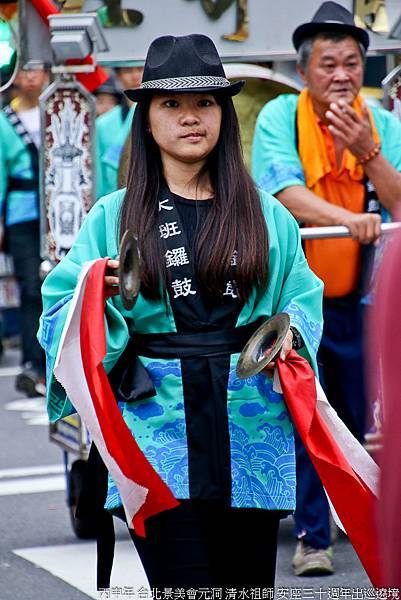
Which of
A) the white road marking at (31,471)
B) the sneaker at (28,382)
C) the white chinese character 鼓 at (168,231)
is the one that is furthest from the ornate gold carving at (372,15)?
the sneaker at (28,382)

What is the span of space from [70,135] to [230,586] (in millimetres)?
2842

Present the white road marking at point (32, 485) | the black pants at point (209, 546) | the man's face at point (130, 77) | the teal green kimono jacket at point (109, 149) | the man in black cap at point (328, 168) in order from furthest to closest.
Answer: the man's face at point (130, 77) → the white road marking at point (32, 485) → the teal green kimono jacket at point (109, 149) → the man in black cap at point (328, 168) → the black pants at point (209, 546)

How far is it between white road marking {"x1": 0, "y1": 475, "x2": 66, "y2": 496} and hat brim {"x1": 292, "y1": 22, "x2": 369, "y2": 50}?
285 cm

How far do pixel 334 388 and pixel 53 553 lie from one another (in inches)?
55.2

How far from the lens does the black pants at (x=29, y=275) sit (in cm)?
1014

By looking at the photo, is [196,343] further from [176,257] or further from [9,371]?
[9,371]

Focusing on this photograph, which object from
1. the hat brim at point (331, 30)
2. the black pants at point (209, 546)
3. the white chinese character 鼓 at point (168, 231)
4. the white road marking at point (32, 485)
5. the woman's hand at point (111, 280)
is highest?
the hat brim at point (331, 30)

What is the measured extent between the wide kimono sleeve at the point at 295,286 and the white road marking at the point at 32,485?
3.70m

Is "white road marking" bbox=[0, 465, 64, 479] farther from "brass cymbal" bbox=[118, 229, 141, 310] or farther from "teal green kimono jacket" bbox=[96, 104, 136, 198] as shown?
"brass cymbal" bbox=[118, 229, 141, 310]

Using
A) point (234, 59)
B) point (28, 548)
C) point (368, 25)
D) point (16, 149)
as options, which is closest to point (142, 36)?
point (234, 59)

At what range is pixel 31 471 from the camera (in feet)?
26.4

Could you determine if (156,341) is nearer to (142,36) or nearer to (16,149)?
(142,36)

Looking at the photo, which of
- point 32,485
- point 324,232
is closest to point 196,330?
point 324,232

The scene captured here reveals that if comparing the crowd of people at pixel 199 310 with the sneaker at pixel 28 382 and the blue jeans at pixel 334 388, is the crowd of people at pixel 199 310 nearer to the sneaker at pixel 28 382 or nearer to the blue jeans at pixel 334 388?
the blue jeans at pixel 334 388
